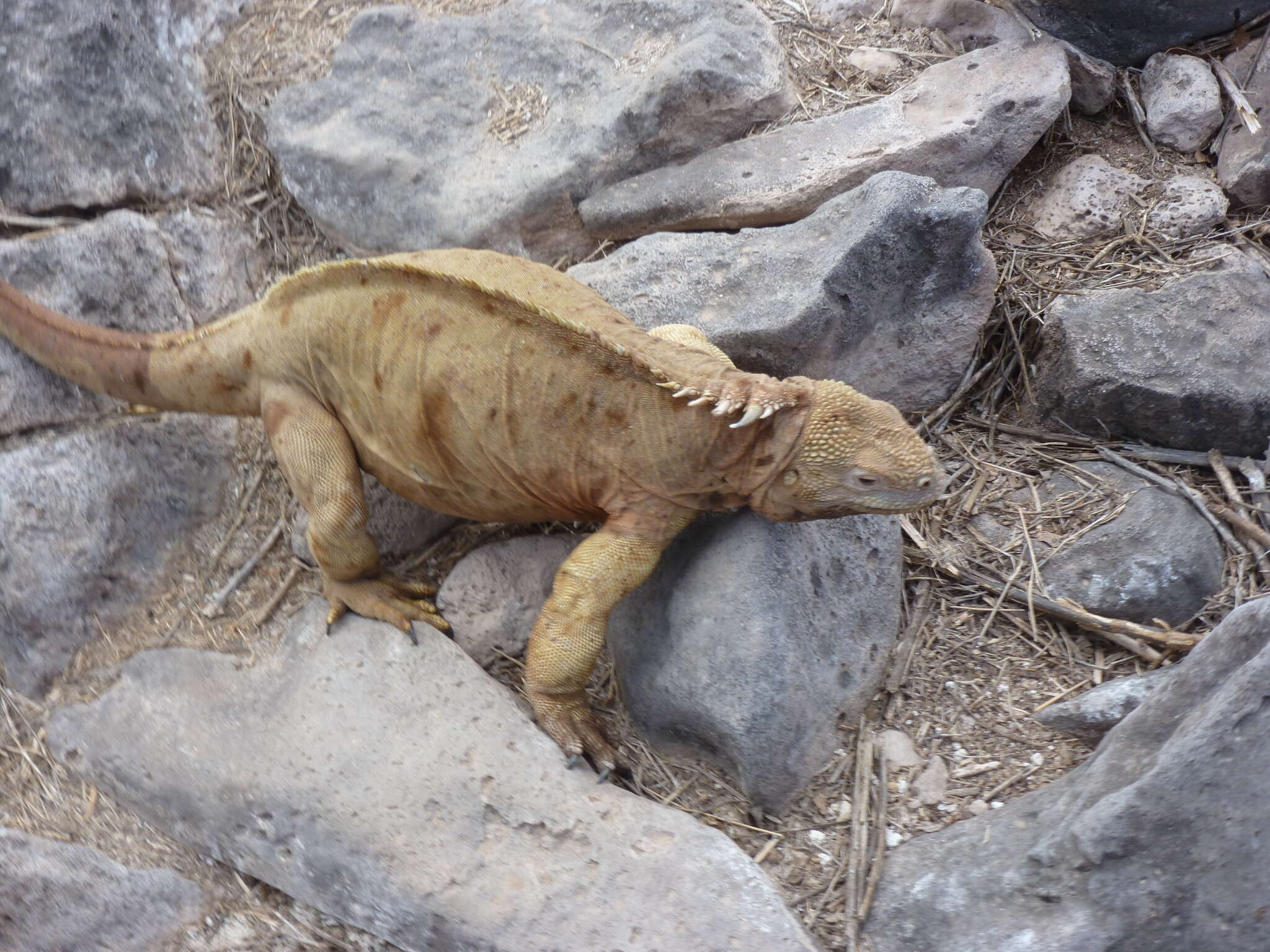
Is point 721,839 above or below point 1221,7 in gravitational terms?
below

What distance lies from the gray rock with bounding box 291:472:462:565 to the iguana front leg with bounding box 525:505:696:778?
959 millimetres

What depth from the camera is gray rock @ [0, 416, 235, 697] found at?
363 cm

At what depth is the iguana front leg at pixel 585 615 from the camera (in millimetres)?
3188

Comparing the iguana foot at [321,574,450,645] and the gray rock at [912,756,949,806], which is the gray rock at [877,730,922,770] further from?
the iguana foot at [321,574,450,645]

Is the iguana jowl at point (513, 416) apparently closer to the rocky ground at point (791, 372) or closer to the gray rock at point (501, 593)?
the gray rock at point (501, 593)

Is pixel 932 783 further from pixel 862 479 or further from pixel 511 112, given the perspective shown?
pixel 511 112

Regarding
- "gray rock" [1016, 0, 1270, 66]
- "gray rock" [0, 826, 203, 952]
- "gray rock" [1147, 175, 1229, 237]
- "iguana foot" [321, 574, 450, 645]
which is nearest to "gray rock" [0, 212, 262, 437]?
"iguana foot" [321, 574, 450, 645]

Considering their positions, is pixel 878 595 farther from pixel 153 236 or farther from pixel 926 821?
pixel 153 236

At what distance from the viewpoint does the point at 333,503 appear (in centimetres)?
353

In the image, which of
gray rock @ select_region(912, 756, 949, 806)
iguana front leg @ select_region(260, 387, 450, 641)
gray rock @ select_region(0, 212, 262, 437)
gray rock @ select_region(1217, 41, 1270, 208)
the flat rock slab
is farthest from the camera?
gray rock @ select_region(1217, 41, 1270, 208)

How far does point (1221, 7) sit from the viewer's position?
4.37 meters

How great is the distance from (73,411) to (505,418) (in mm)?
1911

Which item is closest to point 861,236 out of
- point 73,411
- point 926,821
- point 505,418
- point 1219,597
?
point 505,418

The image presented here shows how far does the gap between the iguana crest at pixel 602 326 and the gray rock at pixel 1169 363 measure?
136 cm
